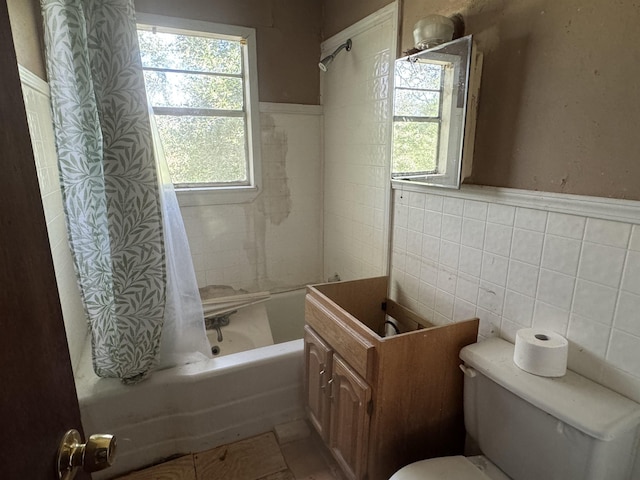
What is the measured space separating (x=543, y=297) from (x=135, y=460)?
1.85 meters

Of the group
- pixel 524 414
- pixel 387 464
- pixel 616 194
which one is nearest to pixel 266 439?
pixel 387 464

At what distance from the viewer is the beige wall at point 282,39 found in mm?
2246

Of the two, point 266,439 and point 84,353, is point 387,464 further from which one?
point 84,353

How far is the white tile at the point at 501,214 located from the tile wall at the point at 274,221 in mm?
1507

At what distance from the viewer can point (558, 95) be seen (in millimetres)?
1146

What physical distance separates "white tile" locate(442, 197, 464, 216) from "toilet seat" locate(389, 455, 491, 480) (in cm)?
92

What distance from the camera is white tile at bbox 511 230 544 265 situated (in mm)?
1229

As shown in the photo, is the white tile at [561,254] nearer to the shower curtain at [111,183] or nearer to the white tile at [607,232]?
the white tile at [607,232]

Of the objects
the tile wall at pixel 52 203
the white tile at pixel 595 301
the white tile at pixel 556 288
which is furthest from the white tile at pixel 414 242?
the tile wall at pixel 52 203

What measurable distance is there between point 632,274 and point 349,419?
41.6 inches

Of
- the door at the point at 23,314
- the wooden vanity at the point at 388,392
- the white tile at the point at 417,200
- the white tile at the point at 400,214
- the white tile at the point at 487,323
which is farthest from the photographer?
the white tile at the point at 400,214

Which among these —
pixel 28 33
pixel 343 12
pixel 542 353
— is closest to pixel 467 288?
pixel 542 353

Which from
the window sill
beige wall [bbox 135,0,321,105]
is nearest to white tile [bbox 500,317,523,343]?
the window sill

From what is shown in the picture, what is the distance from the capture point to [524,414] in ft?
3.60
